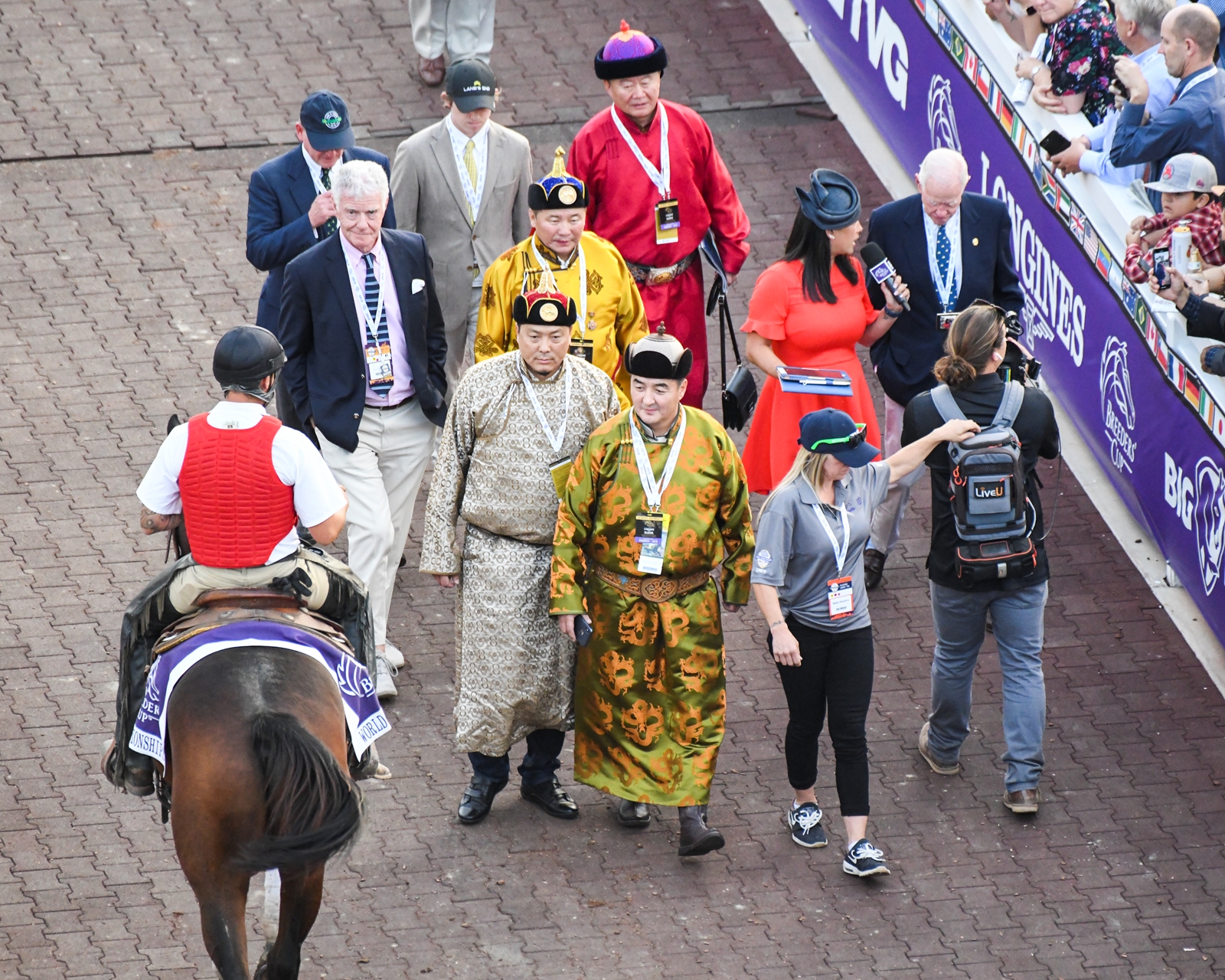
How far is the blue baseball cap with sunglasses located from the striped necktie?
6.66 feet

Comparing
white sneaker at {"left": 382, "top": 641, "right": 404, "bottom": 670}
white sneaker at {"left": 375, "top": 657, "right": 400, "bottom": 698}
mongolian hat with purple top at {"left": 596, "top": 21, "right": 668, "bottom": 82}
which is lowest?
white sneaker at {"left": 382, "top": 641, "right": 404, "bottom": 670}

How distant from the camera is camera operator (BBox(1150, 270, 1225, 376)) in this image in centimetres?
844

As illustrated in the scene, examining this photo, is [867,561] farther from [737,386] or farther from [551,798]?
[551,798]

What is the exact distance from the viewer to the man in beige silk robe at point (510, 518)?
7.29 metres

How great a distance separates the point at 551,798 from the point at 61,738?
6.93 ft

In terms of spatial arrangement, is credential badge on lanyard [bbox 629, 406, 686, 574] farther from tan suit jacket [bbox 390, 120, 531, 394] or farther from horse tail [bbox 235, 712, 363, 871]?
tan suit jacket [bbox 390, 120, 531, 394]

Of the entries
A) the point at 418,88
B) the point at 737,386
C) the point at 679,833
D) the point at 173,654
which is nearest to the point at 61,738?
the point at 173,654

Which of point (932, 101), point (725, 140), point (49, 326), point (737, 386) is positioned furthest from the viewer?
point (725, 140)

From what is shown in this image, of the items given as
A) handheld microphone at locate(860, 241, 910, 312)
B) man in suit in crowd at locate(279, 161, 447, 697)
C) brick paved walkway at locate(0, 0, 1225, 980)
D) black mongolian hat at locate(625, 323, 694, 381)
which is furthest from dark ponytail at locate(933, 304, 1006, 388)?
man in suit in crowd at locate(279, 161, 447, 697)

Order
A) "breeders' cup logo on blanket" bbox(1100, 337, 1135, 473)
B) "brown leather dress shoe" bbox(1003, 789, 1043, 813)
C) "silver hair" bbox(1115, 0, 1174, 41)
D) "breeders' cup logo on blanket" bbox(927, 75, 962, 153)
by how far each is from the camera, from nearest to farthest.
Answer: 1. "brown leather dress shoe" bbox(1003, 789, 1043, 813)
2. "breeders' cup logo on blanket" bbox(1100, 337, 1135, 473)
3. "silver hair" bbox(1115, 0, 1174, 41)
4. "breeders' cup logo on blanket" bbox(927, 75, 962, 153)

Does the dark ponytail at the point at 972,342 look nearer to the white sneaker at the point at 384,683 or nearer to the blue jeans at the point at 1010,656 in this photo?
the blue jeans at the point at 1010,656

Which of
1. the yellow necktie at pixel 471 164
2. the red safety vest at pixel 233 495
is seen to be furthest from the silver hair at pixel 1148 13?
the red safety vest at pixel 233 495

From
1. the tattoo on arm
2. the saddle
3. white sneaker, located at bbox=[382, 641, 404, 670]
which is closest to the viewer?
Answer: the saddle

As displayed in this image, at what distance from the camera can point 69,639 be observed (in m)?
8.53
